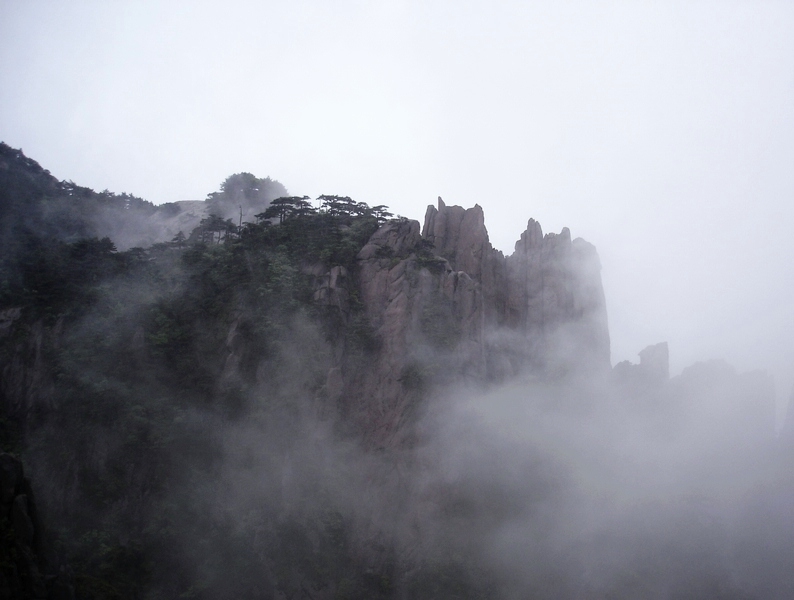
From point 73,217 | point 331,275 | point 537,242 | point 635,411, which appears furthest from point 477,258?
point 73,217

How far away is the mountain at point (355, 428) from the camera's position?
29141 mm

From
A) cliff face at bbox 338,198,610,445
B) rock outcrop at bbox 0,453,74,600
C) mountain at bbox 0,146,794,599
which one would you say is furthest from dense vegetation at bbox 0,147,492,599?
rock outcrop at bbox 0,453,74,600

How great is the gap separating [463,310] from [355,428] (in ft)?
28.5

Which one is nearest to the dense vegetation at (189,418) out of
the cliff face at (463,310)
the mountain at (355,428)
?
the mountain at (355,428)

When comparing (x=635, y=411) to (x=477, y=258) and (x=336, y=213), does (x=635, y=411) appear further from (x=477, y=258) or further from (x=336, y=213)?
(x=336, y=213)

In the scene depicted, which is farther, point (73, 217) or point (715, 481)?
point (73, 217)

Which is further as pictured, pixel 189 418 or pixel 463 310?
pixel 463 310

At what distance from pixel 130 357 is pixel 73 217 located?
16.3m

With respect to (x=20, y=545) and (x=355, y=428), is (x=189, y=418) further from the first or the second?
(x=20, y=545)

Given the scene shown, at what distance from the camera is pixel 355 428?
32250 mm

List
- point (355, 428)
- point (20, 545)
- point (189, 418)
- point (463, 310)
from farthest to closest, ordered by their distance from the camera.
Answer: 1. point (463, 310)
2. point (355, 428)
3. point (189, 418)
4. point (20, 545)

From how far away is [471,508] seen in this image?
31.0 meters

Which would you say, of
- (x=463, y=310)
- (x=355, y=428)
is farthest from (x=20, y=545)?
(x=463, y=310)

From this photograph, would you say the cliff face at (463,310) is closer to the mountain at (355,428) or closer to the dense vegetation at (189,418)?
the mountain at (355,428)
